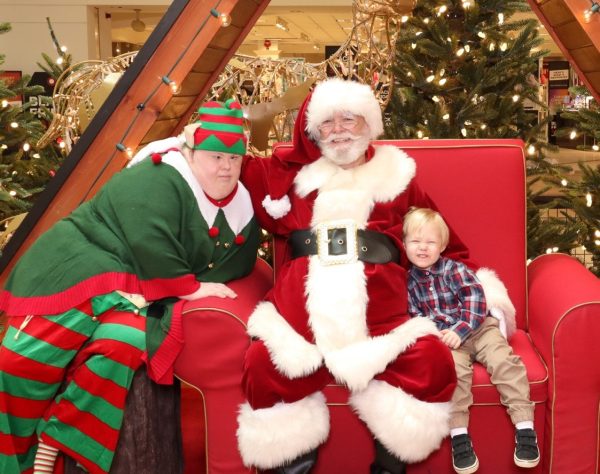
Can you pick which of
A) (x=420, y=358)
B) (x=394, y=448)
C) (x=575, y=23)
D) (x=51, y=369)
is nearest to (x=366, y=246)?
(x=420, y=358)

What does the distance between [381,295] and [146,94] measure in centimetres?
144

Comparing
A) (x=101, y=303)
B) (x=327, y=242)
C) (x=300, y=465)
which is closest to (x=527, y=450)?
(x=300, y=465)

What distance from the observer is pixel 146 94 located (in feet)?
10.6

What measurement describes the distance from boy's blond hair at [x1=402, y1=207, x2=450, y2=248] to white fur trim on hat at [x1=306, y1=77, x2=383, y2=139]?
1.28 feet

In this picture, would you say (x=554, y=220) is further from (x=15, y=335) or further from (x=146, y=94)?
(x=15, y=335)

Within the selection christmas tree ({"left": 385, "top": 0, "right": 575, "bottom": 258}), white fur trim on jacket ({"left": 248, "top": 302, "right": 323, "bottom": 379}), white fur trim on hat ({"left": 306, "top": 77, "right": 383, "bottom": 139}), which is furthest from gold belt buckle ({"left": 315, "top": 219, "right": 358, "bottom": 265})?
christmas tree ({"left": 385, "top": 0, "right": 575, "bottom": 258})

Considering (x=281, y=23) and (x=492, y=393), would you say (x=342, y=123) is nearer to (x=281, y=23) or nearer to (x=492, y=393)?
(x=492, y=393)

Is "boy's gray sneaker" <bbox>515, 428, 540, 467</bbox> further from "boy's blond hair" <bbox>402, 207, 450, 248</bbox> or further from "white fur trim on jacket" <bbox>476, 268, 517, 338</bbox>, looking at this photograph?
"boy's blond hair" <bbox>402, 207, 450, 248</bbox>

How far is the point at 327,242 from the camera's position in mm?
2686

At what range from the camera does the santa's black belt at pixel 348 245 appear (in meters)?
2.65

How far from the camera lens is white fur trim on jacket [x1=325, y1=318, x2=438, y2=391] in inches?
93.5

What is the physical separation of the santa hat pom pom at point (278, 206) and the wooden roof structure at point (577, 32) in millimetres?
1445

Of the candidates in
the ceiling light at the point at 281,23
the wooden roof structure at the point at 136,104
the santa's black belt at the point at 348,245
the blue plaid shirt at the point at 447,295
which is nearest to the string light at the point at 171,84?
the wooden roof structure at the point at 136,104

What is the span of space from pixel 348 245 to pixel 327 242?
0.08 metres
